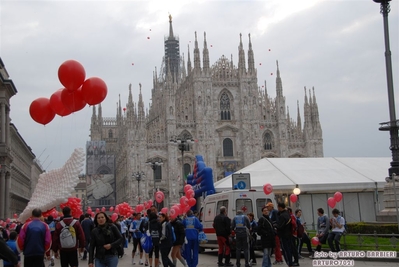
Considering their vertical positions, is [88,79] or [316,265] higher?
[88,79]

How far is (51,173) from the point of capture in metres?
15.5

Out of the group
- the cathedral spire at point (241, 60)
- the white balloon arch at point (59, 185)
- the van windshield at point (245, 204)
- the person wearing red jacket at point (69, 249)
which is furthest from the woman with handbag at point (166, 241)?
the cathedral spire at point (241, 60)

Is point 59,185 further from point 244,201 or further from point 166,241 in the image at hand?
point 244,201

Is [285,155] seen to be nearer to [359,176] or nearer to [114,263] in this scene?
[359,176]

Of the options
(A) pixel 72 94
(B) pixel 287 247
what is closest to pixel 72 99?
(A) pixel 72 94

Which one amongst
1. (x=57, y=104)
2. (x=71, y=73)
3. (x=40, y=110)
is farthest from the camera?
(x=40, y=110)

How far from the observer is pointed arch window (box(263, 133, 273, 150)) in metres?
65.6

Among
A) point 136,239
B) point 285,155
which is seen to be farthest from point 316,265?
point 285,155

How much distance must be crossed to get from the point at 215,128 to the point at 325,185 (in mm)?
38611

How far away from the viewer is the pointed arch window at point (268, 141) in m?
65.6

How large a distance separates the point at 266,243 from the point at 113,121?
9547 centimetres

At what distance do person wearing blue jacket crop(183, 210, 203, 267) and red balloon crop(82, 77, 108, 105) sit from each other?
3.99m

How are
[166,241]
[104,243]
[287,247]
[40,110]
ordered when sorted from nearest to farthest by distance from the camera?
1. [104,243]
2. [166,241]
3. [287,247]
4. [40,110]

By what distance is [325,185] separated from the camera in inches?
1006
